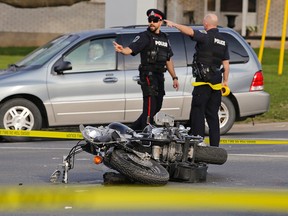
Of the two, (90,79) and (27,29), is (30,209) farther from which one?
(27,29)

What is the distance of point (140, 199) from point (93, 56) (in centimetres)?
609

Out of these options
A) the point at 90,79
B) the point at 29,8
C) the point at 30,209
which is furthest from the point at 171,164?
the point at 29,8

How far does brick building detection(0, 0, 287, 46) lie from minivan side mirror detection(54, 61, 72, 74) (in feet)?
80.5

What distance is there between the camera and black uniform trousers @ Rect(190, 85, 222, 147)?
1159cm

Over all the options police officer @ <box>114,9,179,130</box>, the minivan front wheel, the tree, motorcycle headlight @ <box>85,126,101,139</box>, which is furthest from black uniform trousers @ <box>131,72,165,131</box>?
the tree

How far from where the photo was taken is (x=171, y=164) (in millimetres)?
10195

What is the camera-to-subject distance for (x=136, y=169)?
31.7ft

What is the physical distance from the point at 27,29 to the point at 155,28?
94.3ft

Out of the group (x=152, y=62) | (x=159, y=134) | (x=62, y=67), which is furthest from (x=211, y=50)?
(x=62, y=67)

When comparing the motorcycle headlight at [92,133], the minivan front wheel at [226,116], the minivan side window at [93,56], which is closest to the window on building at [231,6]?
the minivan front wheel at [226,116]

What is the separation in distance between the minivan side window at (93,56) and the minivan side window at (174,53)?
214 mm

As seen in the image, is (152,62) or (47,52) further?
(47,52)

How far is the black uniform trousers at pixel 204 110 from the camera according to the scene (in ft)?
38.0

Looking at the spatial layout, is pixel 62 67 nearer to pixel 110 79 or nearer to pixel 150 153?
pixel 110 79
